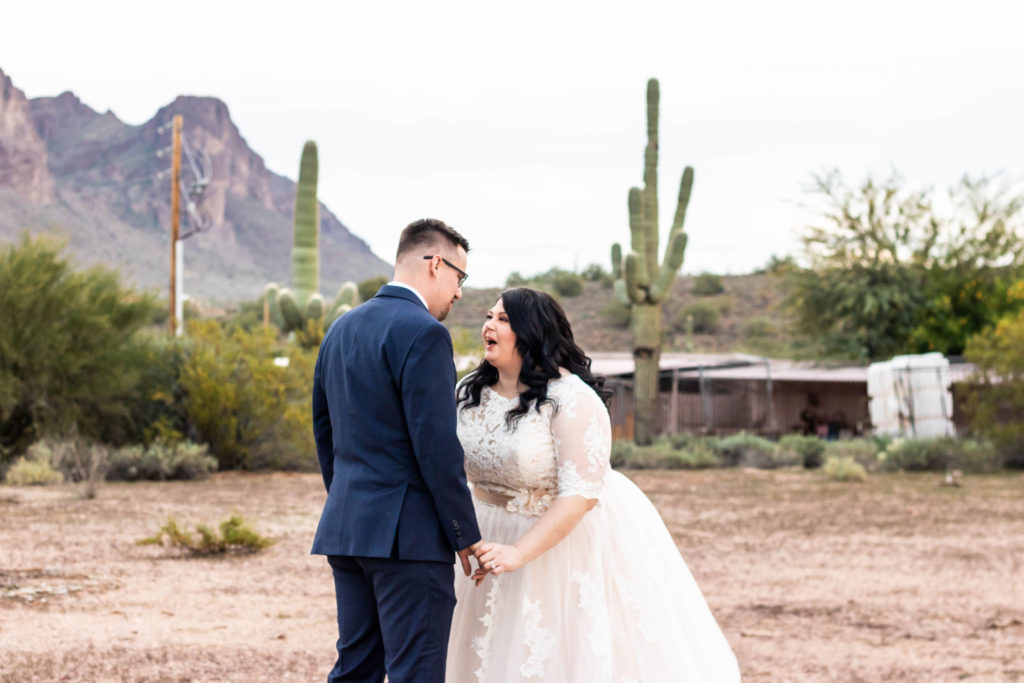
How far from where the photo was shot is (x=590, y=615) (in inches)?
151

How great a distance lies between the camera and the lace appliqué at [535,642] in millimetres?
3766

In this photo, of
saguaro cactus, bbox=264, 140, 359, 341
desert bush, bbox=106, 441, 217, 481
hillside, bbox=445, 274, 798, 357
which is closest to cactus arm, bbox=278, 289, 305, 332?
saguaro cactus, bbox=264, 140, 359, 341

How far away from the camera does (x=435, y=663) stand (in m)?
3.29

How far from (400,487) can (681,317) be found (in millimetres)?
60410

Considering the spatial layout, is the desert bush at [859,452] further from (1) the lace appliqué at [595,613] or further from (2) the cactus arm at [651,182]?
(1) the lace appliqué at [595,613]

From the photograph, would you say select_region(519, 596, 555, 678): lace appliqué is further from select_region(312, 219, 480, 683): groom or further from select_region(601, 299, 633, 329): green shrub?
select_region(601, 299, 633, 329): green shrub

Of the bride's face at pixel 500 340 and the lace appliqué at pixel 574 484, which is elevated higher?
the bride's face at pixel 500 340

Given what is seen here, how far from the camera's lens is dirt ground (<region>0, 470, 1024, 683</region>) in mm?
6395

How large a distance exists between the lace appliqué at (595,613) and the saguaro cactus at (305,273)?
64.4 ft

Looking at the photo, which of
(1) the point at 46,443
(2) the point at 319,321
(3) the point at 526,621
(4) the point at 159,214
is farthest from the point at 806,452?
(4) the point at 159,214

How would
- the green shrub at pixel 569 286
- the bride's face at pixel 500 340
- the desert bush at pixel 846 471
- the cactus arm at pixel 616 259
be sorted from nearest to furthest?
the bride's face at pixel 500 340
the desert bush at pixel 846 471
the cactus arm at pixel 616 259
the green shrub at pixel 569 286

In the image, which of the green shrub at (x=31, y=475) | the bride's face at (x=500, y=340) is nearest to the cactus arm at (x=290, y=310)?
the green shrub at (x=31, y=475)

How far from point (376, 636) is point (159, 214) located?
9747 cm

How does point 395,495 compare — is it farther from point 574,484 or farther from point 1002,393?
point 1002,393
